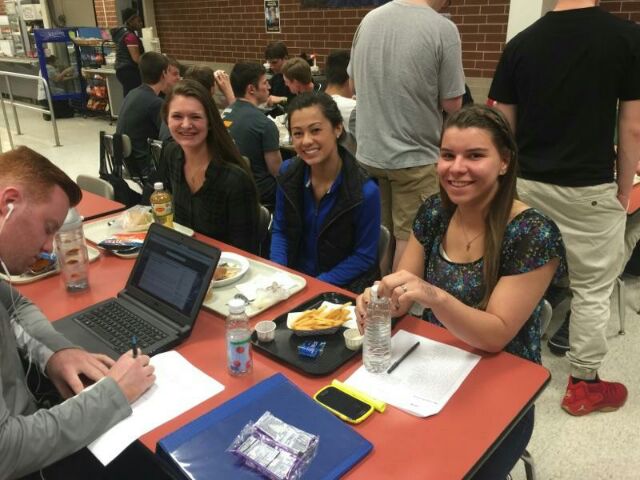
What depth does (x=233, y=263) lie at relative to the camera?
1.85 metres

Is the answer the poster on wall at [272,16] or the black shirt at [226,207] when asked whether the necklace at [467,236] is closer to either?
the black shirt at [226,207]

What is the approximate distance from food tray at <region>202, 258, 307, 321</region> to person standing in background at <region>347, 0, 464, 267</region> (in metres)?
1.13

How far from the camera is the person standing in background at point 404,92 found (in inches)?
98.7

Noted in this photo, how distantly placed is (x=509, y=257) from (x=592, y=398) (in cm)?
114

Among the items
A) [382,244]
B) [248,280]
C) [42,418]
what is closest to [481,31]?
[382,244]

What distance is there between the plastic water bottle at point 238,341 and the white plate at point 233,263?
1.46 ft

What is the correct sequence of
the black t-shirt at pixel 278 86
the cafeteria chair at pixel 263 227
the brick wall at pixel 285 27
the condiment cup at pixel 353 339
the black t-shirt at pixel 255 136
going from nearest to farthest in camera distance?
the condiment cup at pixel 353 339 → the cafeteria chair at pixel 263 227 → the black t-shirt at pixel 255 136 → the brick wall at pixel 285 27 → the black t-shirt at pixel 278 86

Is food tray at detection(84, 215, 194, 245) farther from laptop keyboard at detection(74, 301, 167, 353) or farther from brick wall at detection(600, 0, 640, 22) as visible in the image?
brick wall at detection(600, 0, 640, 22)

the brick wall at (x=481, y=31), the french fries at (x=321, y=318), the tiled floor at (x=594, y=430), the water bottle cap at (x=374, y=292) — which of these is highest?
the brick wall at (x=481, y=31)

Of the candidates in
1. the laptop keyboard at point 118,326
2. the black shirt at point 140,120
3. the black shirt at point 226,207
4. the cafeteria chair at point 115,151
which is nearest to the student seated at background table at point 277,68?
the black shirt at point 140,120

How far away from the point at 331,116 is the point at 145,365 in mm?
1236

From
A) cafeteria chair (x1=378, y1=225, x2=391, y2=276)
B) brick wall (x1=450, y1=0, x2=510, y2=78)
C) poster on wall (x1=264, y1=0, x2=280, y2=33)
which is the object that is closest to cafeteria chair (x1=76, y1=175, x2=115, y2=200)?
cafeteria chair (x1=378, y1=225, x2=391, y2=276)

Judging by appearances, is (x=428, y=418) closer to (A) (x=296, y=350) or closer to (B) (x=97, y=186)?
(A) (x=296, y=350)

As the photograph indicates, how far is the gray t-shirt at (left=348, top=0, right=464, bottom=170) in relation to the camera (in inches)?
98.5
